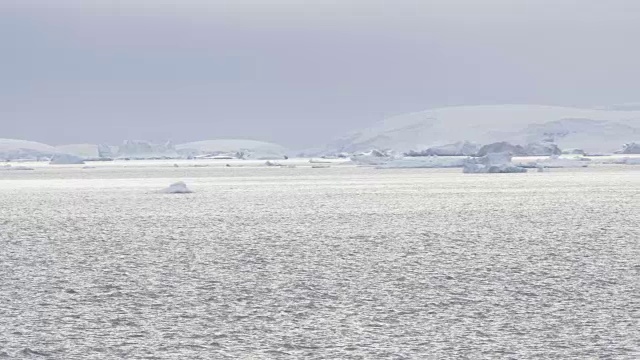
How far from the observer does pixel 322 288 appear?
468 inches

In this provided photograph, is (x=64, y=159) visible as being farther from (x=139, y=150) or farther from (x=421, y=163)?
(x=421, y=163)

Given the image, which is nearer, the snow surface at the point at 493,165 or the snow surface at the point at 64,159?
the snow surface at the point at 493,165

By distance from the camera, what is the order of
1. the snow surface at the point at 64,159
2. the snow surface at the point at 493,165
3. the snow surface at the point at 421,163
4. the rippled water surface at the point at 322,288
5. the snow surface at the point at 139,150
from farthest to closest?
the snow surface at the point at 139,150 < the snow surface at the point at 64,159 < the snow surface at the point at 421,163 < the snow surface at the point at 493,165 < the rippled water surface at the point at 322,288

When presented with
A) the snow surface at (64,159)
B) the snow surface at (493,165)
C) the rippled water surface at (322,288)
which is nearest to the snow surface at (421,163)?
the snow surface at (493,165)

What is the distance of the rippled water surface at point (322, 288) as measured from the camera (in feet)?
28.6

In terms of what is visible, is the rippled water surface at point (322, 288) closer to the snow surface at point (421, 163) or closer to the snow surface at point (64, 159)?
the snow surface at point (421, 163)

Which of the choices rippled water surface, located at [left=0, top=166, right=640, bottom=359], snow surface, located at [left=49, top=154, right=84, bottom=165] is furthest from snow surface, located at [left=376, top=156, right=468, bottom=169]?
rippled water surface, located at [left=0, top=166, right=640, bottom=359]

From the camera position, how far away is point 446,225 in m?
22.1

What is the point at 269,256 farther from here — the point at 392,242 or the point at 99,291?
the point at 99,291

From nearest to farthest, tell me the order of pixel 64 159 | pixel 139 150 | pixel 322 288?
1. pixel 322 288
2. pixel 64 159
3. pixel 139 150

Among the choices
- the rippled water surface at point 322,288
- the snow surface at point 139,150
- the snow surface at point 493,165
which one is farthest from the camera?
the snow surface at point 139,150

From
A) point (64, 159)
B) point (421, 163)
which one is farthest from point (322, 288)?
point (64, 159)

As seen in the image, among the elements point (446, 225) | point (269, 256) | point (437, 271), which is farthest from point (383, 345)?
point (446, 225)

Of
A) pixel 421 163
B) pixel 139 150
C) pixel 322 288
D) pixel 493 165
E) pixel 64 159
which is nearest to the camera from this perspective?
pixel 322 288
